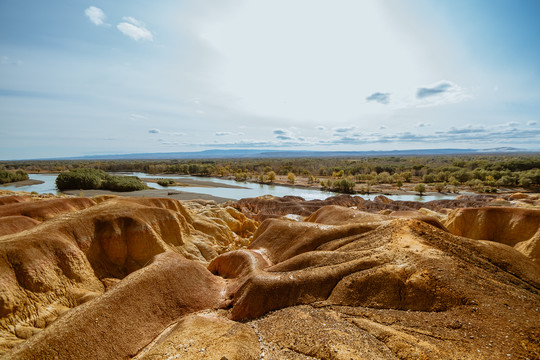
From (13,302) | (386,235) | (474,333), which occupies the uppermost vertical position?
(386,235)

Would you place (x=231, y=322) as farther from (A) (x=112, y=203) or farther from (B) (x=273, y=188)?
(B) (x=273, y=188)

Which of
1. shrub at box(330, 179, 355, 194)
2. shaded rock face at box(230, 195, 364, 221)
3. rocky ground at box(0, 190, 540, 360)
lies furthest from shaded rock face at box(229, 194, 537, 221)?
shrub at box(330, 179, 355, 194)

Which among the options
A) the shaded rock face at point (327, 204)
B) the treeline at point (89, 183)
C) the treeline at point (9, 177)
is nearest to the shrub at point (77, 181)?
the treeline at point (89, 183)

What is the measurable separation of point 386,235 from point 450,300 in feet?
16.8

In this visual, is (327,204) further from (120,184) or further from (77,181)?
(77,181)

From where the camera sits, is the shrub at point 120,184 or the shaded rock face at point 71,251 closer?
the shaded rock face at point 71,251

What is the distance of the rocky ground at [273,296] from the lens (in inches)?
323

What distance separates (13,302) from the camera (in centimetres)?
1182

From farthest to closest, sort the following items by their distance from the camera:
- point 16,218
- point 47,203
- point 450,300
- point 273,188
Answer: point 273,188, point 47,203, point 16,218, point 450,300

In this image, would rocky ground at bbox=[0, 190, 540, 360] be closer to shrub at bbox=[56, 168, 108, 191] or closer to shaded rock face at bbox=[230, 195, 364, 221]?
shaded rock face at bbox=[230, 195, 364, 221]

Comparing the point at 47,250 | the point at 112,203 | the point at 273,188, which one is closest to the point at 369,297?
the point at 47,250

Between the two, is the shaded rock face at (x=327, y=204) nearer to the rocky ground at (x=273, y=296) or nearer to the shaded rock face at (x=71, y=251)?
the shaded rock face at (x=71, y=251)

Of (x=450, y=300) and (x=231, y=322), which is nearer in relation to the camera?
(x=450, y=300)

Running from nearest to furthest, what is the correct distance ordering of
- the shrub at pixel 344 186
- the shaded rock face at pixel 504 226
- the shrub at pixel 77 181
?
the shaded rock face at pixel 504 226
the shrub at pixel 77 181
the shrub at pixel 344 186
